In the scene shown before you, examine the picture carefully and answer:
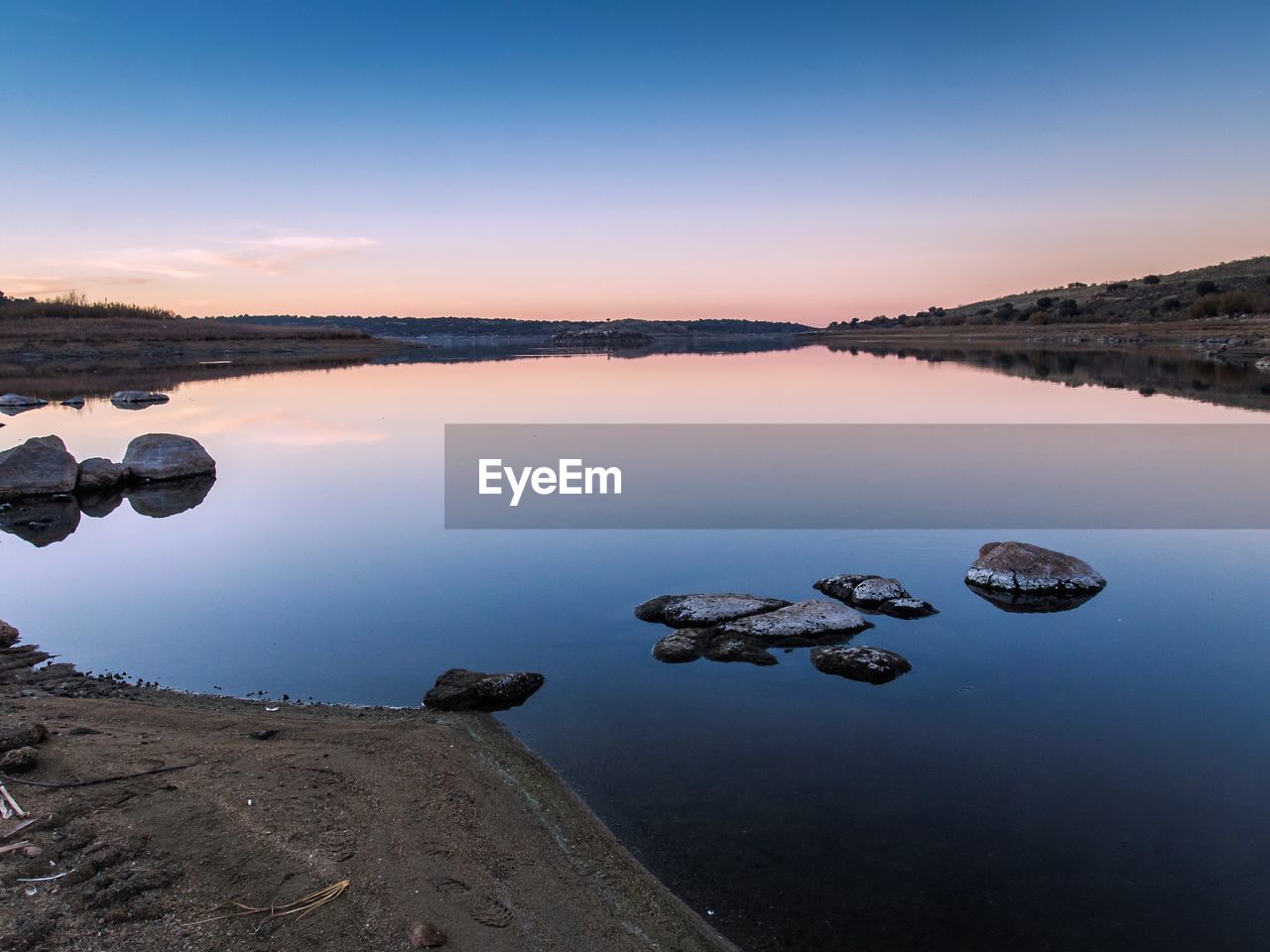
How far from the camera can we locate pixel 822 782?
21.5ft

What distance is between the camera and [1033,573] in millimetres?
11094

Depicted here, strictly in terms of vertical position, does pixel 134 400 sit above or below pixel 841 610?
above

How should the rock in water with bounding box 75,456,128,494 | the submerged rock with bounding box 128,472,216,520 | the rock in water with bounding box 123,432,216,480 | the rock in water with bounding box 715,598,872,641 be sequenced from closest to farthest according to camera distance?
the rock in water with bounding box 715,598,872,641, the submerged rock with bounding box 128,472,216,520, the rock in water with bounding box 75,456,128,494, the rock in water with bounding box 123,432,216,480

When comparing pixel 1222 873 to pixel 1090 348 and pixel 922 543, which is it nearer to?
pixel 922 543

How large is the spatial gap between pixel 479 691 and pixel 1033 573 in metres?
7.65

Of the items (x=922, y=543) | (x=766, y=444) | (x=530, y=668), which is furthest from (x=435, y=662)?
(x=766, y=444)

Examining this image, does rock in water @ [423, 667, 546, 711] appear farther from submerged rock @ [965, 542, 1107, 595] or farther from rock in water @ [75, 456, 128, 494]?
rock in water @ [75, 456, 128, 494]

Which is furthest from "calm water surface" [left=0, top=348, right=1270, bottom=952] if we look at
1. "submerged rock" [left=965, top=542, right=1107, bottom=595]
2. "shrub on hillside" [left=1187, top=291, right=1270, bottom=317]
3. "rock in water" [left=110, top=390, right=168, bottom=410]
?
"shrub on hillside" [left=1187, top=291, right=1270, bottom=317]

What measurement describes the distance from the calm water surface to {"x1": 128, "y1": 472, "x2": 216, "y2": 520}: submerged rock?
57cm

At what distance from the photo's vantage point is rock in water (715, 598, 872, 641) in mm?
9500

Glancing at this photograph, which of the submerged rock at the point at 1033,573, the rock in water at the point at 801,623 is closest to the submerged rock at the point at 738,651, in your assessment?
the rock in water at the point at 801,623

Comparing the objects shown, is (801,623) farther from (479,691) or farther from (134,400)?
(134,400)
